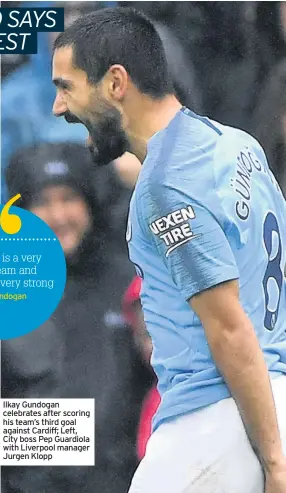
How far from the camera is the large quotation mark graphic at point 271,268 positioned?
1738 mm

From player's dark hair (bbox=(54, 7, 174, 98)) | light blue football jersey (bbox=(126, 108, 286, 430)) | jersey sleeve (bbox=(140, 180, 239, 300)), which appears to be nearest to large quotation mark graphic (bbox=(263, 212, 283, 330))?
light blue football jersey (bbox=(126, 108, 286, 430))

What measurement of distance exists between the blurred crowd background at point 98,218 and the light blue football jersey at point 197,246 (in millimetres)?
631

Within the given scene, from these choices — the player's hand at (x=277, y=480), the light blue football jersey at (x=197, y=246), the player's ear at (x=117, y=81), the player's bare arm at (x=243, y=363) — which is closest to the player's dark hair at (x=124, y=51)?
the player's ear at (x=117, y=81)

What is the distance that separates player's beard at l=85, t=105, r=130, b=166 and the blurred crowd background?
29cm

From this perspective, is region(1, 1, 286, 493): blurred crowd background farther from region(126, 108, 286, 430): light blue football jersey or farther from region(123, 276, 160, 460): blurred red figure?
region(126, 108, 286, 430): light blue football jersey

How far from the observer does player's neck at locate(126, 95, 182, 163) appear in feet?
6.21

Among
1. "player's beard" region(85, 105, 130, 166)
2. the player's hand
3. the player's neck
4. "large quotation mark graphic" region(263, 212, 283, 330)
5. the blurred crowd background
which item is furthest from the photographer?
the blurred crowd background

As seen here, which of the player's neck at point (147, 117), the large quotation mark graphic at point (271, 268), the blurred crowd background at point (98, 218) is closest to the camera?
the large quotation mark graphic at point (271, 268)

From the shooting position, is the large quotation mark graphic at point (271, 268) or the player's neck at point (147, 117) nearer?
the large quotation mark graphic at point (271, 268)

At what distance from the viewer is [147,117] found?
1.92 m

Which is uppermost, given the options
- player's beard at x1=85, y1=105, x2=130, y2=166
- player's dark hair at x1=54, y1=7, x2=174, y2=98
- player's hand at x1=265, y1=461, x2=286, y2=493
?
player's dark hair at x1=54, y1=7, x2=174, y2=98

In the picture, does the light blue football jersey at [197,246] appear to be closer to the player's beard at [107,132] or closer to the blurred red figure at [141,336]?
the player's beard at [107,132]

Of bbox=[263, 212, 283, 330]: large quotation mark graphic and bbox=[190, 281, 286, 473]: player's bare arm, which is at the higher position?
bbox=[263, 212, 283, 330]: large quotation mark graphic

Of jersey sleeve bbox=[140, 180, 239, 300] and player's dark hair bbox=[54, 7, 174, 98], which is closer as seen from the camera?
jersey sleeve bbox=[140, 180, 239, 300]
